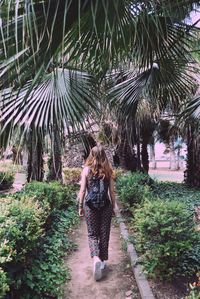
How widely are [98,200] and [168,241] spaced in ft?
3.75

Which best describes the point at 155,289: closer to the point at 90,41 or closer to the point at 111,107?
the point at 90,41

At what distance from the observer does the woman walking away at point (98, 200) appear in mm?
5035

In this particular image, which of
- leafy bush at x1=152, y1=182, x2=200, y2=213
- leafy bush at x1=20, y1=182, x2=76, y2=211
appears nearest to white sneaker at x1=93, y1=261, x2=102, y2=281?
leafy bush at x1=20, y1=182, x2=76, y2=211

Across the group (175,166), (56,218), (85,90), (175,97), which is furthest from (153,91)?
(175,166)

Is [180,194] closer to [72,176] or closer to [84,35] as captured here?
[72,176]

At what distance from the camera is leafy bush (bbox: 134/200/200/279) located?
4.32 m

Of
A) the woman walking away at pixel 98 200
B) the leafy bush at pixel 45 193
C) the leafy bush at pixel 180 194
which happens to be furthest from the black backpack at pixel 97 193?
the leafy bush at pixel 180 194

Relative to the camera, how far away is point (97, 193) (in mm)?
5016

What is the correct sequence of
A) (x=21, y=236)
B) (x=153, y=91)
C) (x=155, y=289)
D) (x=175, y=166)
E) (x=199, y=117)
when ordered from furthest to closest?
(x=175, y=166) → (x=153, y=91) → (x=199, y=117) → (x=155, y=289) → (x=21, y=236)

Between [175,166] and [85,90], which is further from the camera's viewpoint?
[175,166]

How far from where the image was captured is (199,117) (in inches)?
240

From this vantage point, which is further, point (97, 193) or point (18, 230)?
point (97, 193)

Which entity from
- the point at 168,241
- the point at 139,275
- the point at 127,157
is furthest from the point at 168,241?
the point at 127,157

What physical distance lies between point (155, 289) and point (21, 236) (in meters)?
1.67
